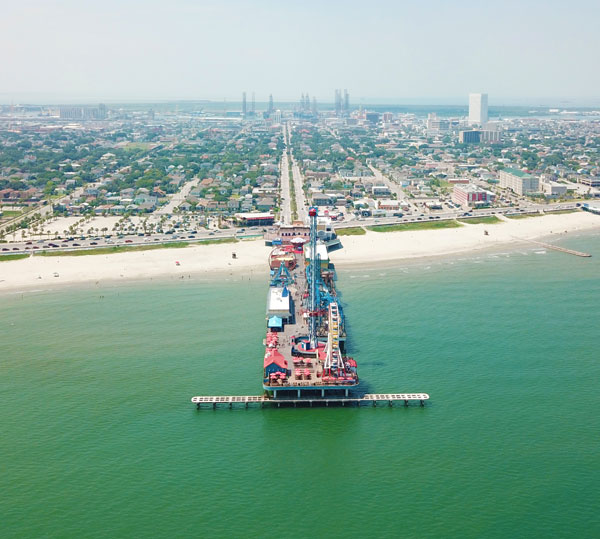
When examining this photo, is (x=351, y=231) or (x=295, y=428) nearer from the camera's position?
(x=295, y=428)

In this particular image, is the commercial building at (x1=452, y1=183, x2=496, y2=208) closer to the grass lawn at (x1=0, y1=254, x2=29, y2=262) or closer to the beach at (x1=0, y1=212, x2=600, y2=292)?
the beach at (x1=0, y1=212, x2=600, y2=292)

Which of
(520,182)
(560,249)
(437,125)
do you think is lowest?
→ (560,249)

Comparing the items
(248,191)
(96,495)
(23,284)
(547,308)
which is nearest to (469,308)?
(547,308)

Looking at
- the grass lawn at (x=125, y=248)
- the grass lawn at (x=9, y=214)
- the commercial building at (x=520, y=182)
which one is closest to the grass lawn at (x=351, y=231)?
the grass lawn at (x=125, y=248)

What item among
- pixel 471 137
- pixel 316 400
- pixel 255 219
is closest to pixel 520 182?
pixel 255 219

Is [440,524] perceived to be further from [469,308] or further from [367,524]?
[469,308]

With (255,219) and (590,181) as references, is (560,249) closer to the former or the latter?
(255,219)
